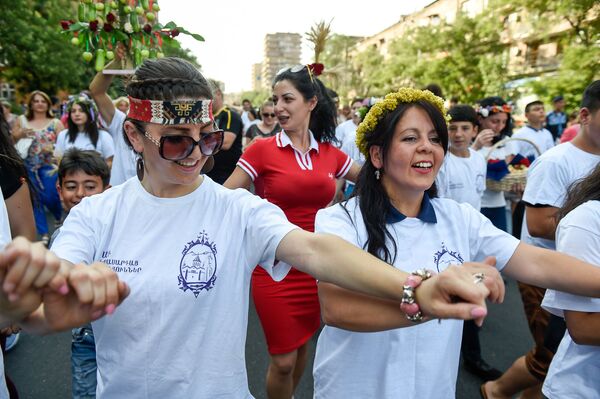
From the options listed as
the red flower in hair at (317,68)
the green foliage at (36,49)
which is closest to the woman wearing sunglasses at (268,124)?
the red flower in hair at (317,68)

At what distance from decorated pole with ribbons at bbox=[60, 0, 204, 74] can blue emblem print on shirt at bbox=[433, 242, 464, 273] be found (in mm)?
2297

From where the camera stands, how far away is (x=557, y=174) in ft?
9.66

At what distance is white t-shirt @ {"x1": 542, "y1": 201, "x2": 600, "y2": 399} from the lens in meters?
1.78

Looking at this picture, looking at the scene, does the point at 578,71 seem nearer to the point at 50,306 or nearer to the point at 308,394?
the point at 308,394

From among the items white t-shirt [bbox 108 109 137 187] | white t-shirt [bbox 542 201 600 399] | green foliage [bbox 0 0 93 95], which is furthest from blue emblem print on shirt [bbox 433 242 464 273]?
green foliage [bbox 0 0 93 95]

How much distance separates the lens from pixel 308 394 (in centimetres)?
356

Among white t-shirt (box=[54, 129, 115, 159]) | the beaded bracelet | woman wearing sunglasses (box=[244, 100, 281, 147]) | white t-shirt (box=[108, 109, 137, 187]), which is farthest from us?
woman wearing sunglasses (box=[244, 100, 281, 147])

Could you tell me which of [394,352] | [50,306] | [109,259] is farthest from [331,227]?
[50,306]

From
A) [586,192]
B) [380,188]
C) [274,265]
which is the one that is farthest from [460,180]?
[274,265]

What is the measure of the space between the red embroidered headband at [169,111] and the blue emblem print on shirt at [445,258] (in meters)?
1.09

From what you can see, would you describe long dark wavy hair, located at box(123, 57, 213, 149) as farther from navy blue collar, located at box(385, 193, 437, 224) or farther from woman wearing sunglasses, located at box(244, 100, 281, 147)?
woman wearing sunglasses, located at box(244, 100, 281, 147)

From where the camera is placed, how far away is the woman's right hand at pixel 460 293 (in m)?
1.12

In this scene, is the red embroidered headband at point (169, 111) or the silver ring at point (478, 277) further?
the red embroidered headband at point (169, 111)

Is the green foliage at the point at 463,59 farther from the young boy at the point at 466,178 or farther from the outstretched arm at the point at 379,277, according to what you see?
the outstretched arm at the point at 379,277
